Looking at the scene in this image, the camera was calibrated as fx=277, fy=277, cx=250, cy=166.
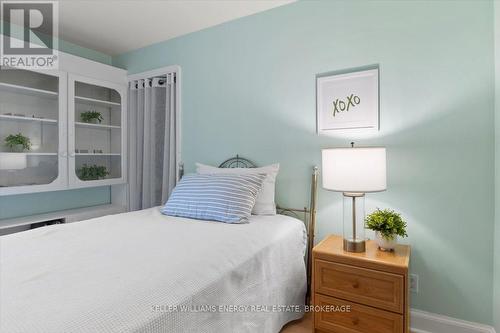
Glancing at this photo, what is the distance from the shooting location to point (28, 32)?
2789 millimetres

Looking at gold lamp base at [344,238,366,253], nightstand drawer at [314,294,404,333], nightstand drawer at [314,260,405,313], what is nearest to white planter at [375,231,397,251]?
gold lamp base at [344,238,366,253]

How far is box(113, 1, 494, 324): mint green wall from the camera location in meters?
1.68

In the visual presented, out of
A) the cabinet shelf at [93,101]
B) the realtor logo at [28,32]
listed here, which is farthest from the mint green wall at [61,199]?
the cabinet shelf at [93,101]

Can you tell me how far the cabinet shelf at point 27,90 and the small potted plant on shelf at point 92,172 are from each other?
2.50ft

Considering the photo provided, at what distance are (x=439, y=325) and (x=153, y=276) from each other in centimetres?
184

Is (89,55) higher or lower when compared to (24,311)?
higher

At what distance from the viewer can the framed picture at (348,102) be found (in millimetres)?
1968

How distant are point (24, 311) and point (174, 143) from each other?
224cm

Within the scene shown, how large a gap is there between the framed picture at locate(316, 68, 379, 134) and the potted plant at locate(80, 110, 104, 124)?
2417mm

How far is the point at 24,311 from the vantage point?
2.61 feet

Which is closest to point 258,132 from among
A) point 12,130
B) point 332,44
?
point 332,44

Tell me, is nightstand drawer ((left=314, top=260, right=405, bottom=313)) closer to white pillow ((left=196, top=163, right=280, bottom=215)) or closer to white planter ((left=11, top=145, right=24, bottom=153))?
white pillow ((left=196, top=163, right=280, bottom=215))

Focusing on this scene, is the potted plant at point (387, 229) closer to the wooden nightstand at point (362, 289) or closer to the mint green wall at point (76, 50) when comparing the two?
the wooden nightstand at point (362, 289)

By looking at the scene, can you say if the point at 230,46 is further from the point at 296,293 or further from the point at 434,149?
the point at 296,293
